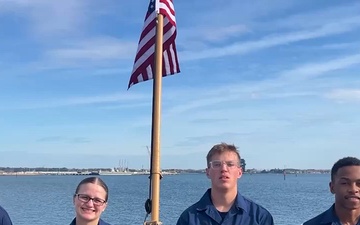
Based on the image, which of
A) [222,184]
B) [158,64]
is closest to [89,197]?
→ [222,184]

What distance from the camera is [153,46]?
23.0 ft

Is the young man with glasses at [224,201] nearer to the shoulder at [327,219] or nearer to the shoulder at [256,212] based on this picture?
the shoulder at [256,212]

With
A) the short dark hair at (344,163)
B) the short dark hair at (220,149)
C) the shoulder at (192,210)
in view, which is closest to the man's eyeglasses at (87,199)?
the shoulder at (192,210)

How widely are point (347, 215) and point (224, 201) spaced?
119 cm

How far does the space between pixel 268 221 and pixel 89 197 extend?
182cm

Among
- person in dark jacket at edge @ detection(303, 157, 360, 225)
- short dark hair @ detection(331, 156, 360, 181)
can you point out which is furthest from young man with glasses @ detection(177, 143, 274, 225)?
short dark hair @ detection(331, 156, 360, 181)

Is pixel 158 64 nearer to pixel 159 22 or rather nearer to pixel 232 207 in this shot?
pixel 159 22

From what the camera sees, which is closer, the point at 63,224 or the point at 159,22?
the point at 159,22

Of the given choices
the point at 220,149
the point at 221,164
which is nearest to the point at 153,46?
the point at 220,149

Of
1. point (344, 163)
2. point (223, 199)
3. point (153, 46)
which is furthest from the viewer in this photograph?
point (153, 46)

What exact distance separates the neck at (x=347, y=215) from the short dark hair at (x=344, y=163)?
1.02 feet

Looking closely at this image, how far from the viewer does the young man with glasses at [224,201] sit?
516 cm

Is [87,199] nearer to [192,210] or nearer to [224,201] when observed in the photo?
[192,210]

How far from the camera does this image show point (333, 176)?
5.18 meters
